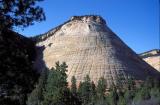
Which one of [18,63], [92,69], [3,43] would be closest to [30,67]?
[18,63]

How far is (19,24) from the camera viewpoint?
50.7ft

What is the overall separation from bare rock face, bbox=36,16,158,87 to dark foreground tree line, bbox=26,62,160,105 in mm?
8381

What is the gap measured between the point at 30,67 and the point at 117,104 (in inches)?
2015

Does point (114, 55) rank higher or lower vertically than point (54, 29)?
lower

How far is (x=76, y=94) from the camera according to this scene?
6225 centimetres

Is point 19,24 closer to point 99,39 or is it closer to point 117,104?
point 117,104

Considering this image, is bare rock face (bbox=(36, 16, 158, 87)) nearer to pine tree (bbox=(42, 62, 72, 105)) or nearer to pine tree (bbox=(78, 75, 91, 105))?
pine tree (bbox=(78, 75, 91, 105))

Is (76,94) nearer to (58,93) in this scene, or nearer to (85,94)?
(85,94)

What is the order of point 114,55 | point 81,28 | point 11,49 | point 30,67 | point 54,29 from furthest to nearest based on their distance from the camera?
point 54,29, point 81,28, point 114,55, point 30,67, point 11,49

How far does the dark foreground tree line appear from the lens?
157ft

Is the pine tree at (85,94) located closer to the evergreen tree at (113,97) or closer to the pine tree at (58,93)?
the evergreen tree at (113,97)

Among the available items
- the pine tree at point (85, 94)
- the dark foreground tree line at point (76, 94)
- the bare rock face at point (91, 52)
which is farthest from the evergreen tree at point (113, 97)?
the bare rock face at point (91, 52)

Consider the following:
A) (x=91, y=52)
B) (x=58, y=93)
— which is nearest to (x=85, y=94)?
(x=58, y=93)

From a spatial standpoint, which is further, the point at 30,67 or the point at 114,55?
the point at 114,55
